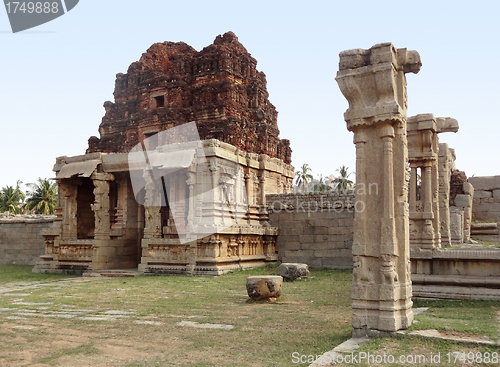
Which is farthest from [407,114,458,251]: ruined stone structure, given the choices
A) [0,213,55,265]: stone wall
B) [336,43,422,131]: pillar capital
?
[0,213,55,265]: stone wall

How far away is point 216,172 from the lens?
15648 millimetres

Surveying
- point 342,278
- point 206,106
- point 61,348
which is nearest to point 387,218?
point 61,348

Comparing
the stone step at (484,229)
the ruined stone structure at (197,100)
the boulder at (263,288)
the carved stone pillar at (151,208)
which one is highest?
the ruined stone structure at (197,100)

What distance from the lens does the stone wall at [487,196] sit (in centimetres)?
1783

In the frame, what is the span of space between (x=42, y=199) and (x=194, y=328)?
1712 inches

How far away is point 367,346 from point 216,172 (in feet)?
36.4

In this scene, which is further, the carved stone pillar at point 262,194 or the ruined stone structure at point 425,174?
the carved stone pillar at point 262,194

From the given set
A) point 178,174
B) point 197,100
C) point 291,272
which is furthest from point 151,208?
point 197,100

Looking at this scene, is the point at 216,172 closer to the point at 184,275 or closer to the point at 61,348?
the point at 184,275

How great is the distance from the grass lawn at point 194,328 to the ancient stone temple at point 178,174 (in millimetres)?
4518

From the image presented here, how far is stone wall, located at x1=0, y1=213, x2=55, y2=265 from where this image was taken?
21578 millimetres

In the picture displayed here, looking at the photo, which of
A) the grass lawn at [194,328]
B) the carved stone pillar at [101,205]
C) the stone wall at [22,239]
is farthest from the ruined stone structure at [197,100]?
the grass lawn at [194,328]

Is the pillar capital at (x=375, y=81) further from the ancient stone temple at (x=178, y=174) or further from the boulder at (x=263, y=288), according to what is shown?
the ancient stone temple at (x=178, y=174)

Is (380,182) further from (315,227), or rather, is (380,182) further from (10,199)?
(10,199)
